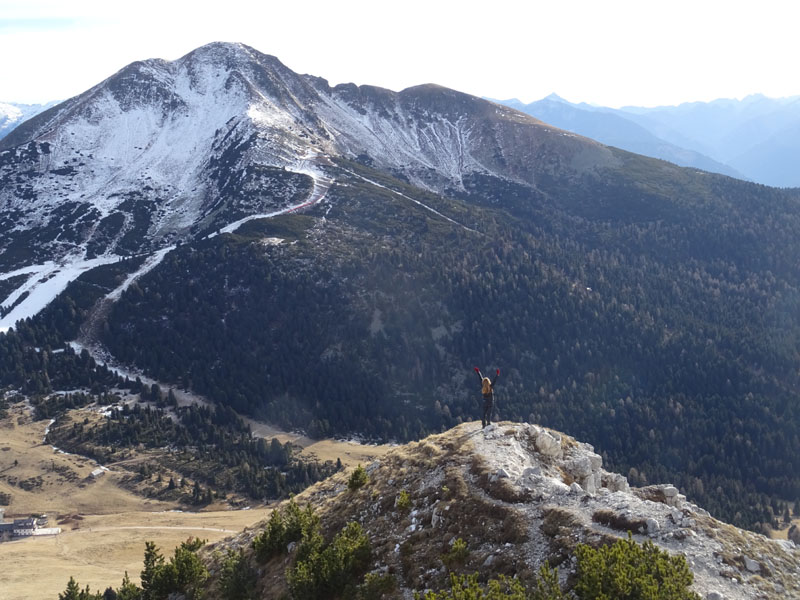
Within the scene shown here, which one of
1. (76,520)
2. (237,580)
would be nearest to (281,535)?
(237,580)

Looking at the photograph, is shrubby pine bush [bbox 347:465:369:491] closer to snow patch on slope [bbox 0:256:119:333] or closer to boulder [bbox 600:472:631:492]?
boulder [bbox 600:472:631:492]

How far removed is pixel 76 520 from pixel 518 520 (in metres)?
67.2

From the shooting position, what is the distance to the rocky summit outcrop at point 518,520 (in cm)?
1956

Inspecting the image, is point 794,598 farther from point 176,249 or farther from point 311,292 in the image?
point 176,249

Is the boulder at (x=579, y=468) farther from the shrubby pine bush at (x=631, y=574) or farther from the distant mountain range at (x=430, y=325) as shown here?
the distant mountain range at (x=430, y=325)

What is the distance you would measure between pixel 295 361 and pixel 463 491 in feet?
337

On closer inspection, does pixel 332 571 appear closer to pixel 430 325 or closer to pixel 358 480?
pixel 358 480

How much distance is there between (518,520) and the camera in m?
22.0

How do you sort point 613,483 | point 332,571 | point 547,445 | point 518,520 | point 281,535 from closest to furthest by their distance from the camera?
point 518,520, point 332,571, point 281,535, point 547,445, point 613,483

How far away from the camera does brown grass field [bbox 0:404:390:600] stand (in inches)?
2029

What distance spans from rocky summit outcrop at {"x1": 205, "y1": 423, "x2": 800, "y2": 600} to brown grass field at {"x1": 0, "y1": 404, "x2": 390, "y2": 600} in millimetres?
32143

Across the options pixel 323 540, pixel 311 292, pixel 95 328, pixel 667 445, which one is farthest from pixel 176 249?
pixel 323 540

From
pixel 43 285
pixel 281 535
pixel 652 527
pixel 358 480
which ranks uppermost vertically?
pixel 652 527

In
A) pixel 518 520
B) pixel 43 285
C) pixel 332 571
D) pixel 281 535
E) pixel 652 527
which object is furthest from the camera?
pixel 43 285
